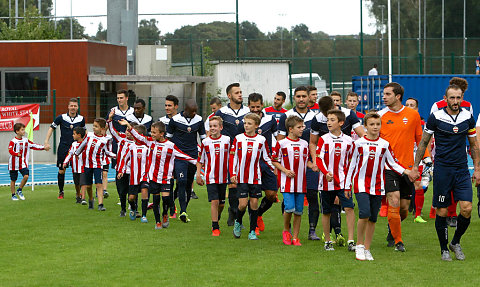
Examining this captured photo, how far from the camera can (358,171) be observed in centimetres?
975

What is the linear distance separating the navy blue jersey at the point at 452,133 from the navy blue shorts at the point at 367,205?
34.9 inches

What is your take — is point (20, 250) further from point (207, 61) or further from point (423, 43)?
point (423, 43)

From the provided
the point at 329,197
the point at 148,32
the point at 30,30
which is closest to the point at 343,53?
the point at 148,32

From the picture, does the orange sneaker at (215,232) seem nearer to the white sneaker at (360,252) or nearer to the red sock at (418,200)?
the white sneaker at (360,252)

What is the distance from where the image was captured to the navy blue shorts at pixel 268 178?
38.5 ft

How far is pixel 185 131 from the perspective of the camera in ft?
43.2

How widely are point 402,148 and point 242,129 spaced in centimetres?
247

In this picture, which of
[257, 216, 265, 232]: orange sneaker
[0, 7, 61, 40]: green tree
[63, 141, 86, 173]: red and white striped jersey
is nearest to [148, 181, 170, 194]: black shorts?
[257, 216, 265, 232]: orange sneaker

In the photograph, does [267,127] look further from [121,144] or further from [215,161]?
[121,144]

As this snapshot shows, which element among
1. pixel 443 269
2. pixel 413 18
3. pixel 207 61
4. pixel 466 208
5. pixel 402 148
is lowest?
pixel 443 269

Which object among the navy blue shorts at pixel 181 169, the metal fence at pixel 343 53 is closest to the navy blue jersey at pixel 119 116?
the navy blue shorts at pixel 181 169

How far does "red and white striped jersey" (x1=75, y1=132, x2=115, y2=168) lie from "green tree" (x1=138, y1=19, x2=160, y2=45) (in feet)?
84.7

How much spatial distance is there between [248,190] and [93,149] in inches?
184

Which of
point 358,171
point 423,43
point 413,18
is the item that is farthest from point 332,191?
point 413,18
